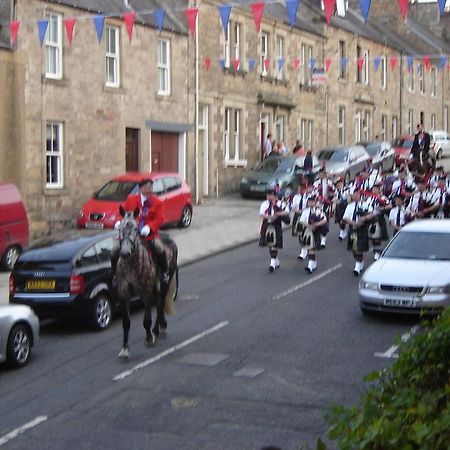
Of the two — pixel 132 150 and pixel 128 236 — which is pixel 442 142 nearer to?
pixel 132 150

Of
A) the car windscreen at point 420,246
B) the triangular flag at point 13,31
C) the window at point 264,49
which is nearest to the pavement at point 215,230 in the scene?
the triangular flag at point 13,31

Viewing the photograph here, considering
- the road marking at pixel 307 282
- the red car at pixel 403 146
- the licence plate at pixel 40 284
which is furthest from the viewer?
the red car at pixel 403 146

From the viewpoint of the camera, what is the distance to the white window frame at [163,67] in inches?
1297

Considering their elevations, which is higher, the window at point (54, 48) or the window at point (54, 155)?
the window at point (54, 48)

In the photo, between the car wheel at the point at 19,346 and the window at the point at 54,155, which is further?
the window at the point at 54,155

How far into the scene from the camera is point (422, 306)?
49.9ft

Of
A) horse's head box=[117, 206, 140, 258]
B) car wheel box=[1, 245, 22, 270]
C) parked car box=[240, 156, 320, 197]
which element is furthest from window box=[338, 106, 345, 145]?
horse's head box=[117, 206, 140, 258]

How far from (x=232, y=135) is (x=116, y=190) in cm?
1196

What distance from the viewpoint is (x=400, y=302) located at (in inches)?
610

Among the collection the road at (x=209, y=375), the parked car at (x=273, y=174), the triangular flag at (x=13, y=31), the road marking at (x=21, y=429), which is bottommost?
the road marking at (x=21, y=429)

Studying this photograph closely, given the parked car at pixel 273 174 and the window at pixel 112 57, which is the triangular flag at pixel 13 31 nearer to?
the window at pixel 112 57

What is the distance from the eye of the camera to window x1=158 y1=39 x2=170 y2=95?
33000 millimetres

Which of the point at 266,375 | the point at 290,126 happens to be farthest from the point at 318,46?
the point at 266,375

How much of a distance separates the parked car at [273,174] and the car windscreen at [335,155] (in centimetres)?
293
